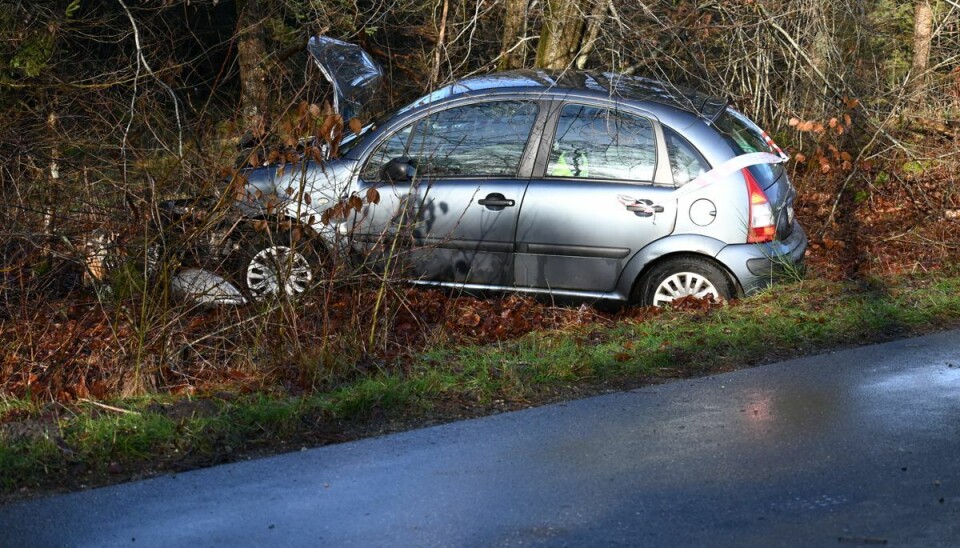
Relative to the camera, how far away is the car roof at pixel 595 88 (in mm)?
9477

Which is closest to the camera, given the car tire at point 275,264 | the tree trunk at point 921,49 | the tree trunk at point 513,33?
the car tire at point 275,264

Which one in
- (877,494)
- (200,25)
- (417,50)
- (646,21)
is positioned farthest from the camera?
(200,25)

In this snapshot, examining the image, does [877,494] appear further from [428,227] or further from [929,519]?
[428,227]

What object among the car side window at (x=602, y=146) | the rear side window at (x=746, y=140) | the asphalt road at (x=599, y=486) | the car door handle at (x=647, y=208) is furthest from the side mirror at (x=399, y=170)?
the asphalt road at (x=599, y=486)

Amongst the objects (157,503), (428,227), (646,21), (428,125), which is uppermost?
(646,21)

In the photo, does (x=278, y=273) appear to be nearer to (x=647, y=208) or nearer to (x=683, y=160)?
(x=647, y=208)

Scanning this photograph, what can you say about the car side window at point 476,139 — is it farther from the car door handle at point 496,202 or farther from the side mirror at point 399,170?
the car door handle at point 496,202

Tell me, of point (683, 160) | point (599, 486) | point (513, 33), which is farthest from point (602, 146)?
point (513, 33)

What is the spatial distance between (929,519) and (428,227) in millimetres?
5188

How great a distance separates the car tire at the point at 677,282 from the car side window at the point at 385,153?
2.08m

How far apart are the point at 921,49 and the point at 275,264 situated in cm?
1036

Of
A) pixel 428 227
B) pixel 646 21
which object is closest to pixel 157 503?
pixel 428 227

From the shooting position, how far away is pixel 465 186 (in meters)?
9.45

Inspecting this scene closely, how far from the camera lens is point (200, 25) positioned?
18.1 meters
